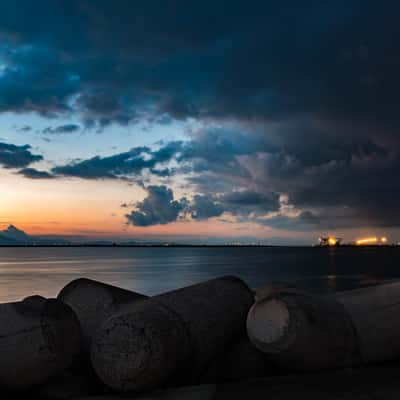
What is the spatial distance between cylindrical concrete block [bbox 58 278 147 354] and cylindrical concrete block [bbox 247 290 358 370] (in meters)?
1.60

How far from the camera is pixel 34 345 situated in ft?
12.2

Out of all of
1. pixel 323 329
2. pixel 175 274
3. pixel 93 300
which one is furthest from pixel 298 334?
pixel 175 274

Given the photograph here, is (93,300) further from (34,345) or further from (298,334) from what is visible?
(298,334)

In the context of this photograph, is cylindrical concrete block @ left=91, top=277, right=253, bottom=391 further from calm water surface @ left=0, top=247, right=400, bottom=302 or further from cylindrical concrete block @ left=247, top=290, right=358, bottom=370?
calm water surface @ left=0, top=247, right=400, bottom=302

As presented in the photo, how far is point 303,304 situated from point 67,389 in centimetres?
219

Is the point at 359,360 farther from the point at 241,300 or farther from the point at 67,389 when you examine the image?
the point at 67,389

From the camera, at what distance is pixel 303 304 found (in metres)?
4.20

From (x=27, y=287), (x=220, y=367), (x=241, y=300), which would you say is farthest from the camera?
(x=27, y=287)

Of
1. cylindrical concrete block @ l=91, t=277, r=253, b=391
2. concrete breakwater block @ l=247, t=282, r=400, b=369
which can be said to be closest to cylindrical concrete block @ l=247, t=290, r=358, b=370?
concrete breakwater block @ l=247, t=282, r=400, b=369

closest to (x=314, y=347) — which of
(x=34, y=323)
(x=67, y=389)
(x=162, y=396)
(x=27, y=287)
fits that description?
(x=162, y=396)

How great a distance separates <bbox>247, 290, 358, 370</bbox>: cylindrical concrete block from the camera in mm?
4008

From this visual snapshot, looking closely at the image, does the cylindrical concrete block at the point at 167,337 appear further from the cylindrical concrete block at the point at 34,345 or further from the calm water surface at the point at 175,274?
the calm water surface at the point at 175,274

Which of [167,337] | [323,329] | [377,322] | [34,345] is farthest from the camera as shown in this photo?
[377,322]

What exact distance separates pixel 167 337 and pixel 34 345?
1.08m
